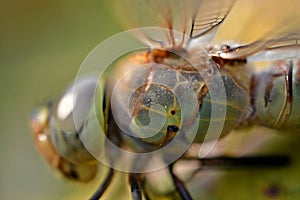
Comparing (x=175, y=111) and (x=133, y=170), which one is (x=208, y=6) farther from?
(x=133, y=170)

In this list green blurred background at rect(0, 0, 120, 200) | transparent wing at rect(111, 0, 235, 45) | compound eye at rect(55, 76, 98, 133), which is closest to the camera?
transparent wing at rect(111, 0, 235, 45)

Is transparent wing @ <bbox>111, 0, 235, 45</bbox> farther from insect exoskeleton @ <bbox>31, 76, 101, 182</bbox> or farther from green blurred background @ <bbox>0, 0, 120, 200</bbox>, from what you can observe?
green blurred background @ <bbox>0, 0, 120, 200</bbox>

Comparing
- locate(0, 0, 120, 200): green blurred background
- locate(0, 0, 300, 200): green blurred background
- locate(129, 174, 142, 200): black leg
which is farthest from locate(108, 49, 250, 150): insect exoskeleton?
locate(0, 0, 120, 200): green blurred background

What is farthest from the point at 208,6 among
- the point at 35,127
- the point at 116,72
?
the point at 35,127

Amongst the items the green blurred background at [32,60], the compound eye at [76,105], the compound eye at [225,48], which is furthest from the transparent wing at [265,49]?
the green blurred background at [32,60]

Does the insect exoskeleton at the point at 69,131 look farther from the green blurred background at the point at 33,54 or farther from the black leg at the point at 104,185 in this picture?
the green blurred background at the point at 33,54

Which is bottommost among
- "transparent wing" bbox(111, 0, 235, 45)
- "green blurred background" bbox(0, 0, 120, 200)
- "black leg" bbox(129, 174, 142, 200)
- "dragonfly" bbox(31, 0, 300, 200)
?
"black leg" bbox(129, 174, 142, 200)

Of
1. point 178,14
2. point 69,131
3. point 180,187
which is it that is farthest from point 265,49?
point 69,131

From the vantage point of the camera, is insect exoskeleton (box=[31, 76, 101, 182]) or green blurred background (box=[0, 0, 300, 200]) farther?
green blurred background (box=[0, 0, 300, 200])
